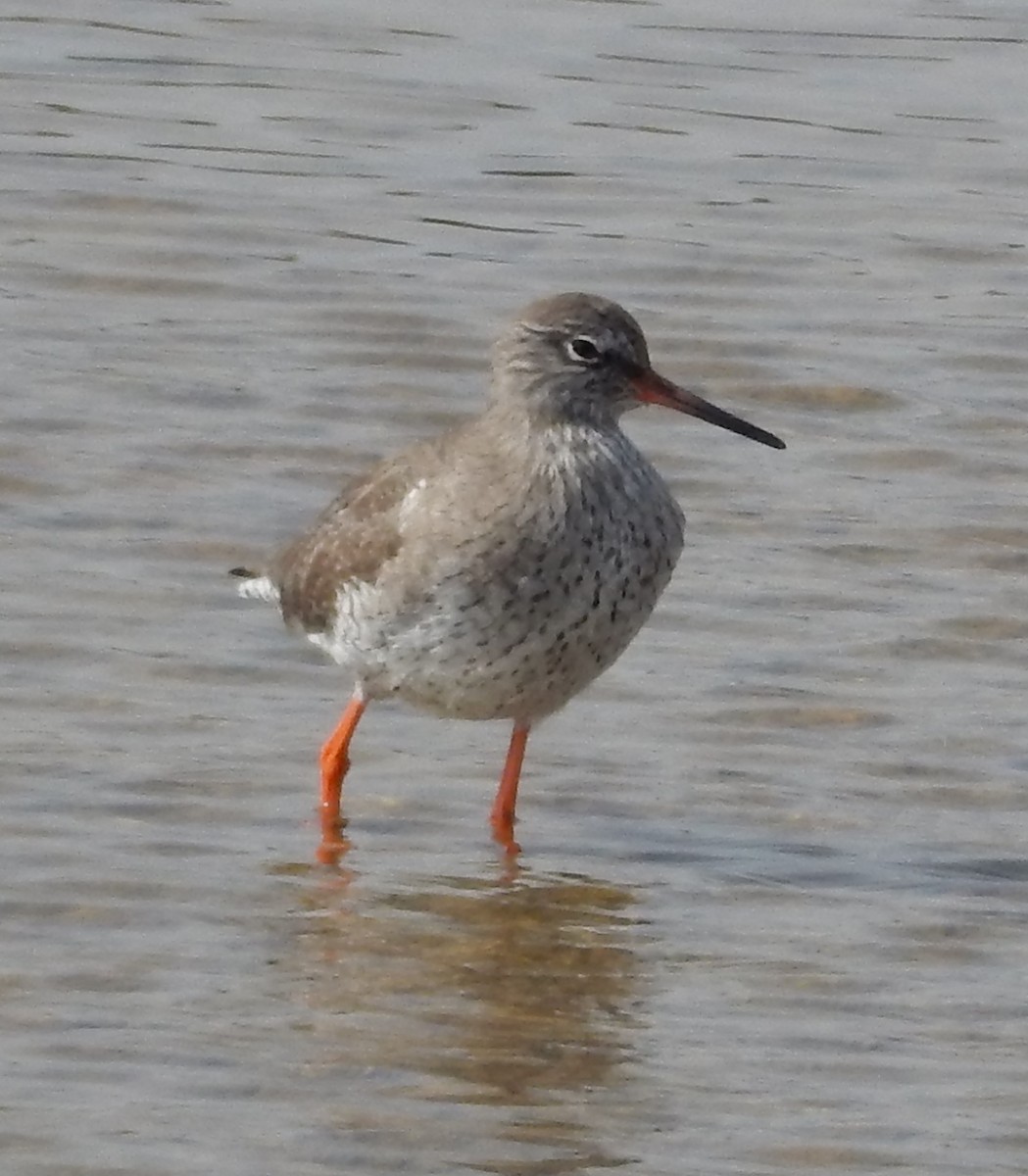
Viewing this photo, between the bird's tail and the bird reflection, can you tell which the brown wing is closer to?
the bird's tail

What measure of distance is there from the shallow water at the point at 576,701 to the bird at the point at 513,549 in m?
0.46

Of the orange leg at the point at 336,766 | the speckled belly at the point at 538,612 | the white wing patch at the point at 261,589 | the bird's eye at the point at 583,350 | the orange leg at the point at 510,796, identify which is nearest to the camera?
the speckled belly at the point at 538,612

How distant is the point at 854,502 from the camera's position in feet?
40.4

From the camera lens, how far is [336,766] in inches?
391

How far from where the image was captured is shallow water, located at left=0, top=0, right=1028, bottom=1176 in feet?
25.8

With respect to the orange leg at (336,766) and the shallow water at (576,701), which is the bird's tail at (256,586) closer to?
the shallow water at (576,701)

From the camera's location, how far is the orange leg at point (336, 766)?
9742 mm

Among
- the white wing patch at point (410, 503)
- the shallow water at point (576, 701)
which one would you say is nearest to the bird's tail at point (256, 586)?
the shallow water at point (576, 701)

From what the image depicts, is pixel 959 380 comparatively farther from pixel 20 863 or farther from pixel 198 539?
pixel 20 863

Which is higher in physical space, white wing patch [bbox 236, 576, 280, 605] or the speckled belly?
the speckled belly

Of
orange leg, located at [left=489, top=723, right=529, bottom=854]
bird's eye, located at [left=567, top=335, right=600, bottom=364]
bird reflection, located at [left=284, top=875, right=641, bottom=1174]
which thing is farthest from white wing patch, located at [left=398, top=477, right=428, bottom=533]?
bird reflection, located at [left=284, top=875, right=641, bottom=1174]

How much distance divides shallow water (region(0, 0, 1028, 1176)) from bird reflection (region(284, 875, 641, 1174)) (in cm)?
2

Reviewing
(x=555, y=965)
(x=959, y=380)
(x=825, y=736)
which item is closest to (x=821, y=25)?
(x=959, y=380)

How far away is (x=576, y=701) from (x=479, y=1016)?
2614 mm
